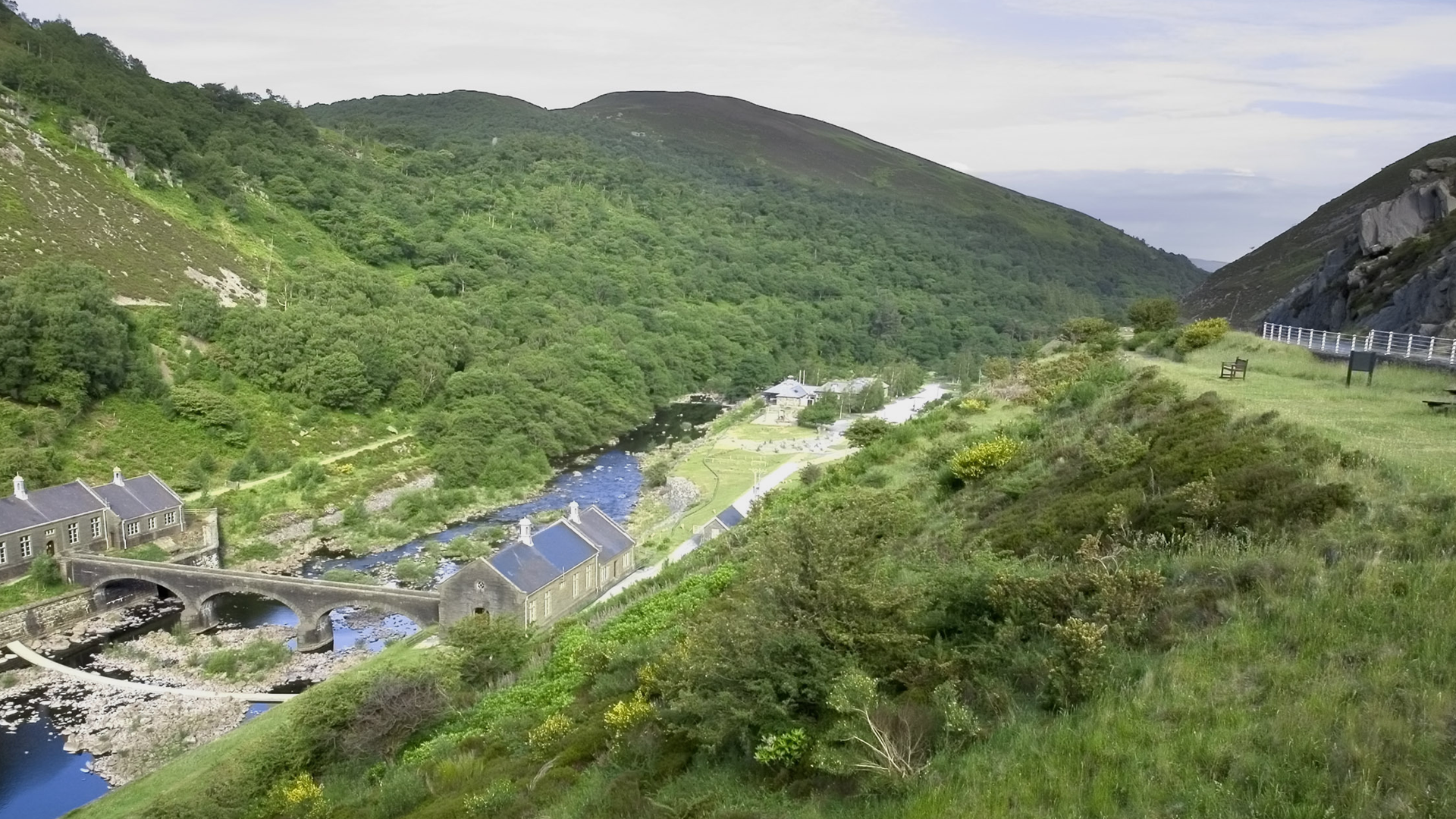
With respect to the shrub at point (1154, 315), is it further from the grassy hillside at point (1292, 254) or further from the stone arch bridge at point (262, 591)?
the stone arch bridge at point (262, 591)

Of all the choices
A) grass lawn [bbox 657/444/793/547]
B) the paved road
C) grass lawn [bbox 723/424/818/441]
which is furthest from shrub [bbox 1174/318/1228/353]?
grass lawn [bbox 723/424/818/441]

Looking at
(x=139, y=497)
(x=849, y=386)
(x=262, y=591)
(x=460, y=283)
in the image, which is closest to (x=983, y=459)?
(x=262, y=591)

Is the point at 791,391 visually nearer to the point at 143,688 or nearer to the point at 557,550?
the point at 557,550

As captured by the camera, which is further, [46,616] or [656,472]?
[656,472]

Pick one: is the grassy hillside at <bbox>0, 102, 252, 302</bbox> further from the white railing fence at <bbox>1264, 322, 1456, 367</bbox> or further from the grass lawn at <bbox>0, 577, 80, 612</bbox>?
the white railing fence at <bbox>1264, 322, 1456, 367</bbox>

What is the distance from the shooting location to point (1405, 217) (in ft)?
112

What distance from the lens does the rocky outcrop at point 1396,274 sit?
25234 mm

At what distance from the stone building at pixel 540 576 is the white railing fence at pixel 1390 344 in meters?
24.1

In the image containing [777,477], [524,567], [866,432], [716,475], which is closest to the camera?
[866,432]

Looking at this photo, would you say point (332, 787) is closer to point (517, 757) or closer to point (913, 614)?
point (517, 757)

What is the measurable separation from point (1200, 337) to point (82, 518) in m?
44.6

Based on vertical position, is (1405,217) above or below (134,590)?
above

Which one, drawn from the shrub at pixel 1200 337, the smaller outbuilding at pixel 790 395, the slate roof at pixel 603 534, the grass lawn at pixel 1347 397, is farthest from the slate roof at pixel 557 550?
the smaller outbuilding at pixel 790 395

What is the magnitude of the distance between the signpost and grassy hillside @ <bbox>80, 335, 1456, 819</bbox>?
8.24 feet
